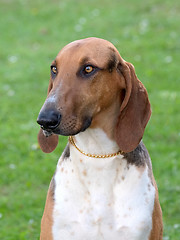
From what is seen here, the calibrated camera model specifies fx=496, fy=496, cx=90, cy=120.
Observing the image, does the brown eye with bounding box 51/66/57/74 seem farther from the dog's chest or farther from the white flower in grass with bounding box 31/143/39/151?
the white flower in grass with bounding box 31/143/39/151

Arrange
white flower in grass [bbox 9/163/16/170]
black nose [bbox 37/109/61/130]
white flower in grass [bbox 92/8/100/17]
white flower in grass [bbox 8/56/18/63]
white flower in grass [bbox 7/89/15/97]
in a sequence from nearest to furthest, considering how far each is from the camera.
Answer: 1. black nose [bbox 37/109/61/130]
2. white flower in grass [bbox 9/163/16/170]
3. white flower in grass [bbox 7/89/15/97]
4. white flower in grass [bbox 8/56/18/63]
5. white flower in grass [bbox 92/8/100/17]

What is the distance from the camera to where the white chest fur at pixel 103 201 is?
328 cm

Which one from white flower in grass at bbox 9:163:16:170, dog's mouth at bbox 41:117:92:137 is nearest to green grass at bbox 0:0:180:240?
white flower in grass at bbox 9:163:16:170

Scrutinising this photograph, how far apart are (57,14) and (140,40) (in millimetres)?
3520

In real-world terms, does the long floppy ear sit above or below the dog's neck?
below

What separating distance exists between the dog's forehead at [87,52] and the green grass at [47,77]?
7.62 feet

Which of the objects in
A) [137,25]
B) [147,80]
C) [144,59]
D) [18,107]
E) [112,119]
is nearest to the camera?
[112,119]

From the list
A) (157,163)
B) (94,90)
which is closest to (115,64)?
(94,90)

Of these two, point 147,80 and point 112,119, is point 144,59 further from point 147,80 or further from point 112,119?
point 112,119

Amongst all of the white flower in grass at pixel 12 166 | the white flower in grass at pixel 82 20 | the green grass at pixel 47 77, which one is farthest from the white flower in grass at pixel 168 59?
the white flower in grass at pixel 12 166

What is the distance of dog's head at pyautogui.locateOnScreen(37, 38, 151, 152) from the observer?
115 inches

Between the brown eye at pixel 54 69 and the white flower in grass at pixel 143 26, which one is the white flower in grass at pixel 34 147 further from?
the white flower in grass at pixel 143 26

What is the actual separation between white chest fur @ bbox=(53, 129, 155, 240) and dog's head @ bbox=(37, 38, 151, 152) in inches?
8.1

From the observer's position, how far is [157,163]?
239 inches
